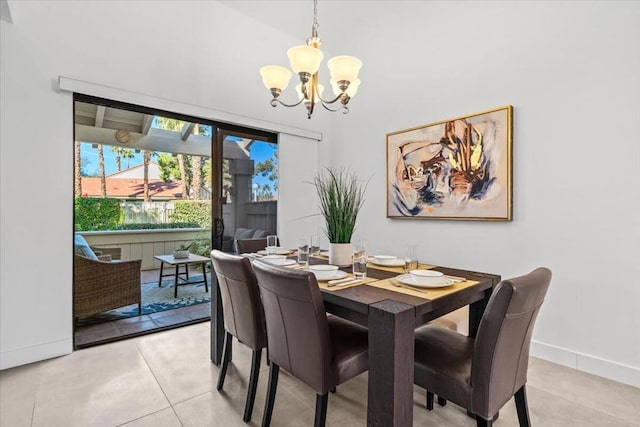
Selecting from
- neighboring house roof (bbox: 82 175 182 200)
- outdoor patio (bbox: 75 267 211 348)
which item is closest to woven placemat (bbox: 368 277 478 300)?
outdoor patio (bbox: 75 267 211 348)

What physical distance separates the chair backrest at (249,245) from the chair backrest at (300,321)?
54.1 inches

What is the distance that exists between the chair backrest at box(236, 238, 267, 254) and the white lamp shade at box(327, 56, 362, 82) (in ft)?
5.28

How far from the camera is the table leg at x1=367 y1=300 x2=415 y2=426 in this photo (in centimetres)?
121

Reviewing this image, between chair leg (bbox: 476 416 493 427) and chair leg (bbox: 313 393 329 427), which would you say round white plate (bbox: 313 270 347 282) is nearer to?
chair leg (bbox: 313 393 329 427)

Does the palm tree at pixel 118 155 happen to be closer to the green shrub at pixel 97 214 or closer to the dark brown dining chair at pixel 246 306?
the green shrub at pixel 97 214

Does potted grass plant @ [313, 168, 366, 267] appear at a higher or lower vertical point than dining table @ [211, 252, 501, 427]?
higher

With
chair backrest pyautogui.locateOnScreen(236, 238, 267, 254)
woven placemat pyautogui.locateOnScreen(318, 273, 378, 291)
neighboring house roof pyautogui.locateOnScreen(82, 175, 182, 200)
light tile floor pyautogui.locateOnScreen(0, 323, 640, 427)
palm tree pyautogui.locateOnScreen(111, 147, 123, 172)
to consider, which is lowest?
light tile floor pyautogui.locateOnScreen(0, 323, 640, 427)

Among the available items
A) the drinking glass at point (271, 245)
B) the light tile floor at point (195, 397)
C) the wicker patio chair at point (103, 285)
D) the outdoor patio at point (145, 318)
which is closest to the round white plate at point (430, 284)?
the light tile floor at point (195, 397)

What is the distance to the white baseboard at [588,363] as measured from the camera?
6.95 feet

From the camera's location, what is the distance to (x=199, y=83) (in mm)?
3230

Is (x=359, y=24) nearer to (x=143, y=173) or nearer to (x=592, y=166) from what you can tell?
(x=592, y=166)

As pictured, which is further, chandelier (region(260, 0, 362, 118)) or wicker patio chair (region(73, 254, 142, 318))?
wicker patio chair (region(73, 254, 142, 318))

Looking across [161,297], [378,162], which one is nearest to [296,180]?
[378,162]

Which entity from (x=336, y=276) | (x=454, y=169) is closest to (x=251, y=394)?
(x=336, y=276)
